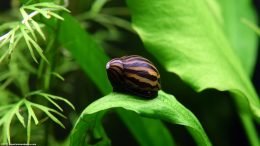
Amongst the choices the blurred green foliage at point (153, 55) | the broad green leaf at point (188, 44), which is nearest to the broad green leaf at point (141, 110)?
the blurred green foliage at point (153, 55)

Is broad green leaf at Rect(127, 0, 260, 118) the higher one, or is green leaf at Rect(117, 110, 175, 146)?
broad green leaf at Rect(127, 0, 260, 118)

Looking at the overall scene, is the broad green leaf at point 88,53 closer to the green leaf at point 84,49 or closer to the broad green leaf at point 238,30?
the green leaf at point 84,49

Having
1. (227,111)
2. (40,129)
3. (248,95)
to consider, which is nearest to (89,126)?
(248,95)

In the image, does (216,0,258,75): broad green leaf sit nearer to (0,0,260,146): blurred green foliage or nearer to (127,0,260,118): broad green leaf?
(0,0,260,146): blurred green foliage

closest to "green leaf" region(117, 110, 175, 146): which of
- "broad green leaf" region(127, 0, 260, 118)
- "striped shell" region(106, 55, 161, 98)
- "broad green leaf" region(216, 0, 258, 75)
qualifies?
"broad green leaf" region(127, 0, 260, 118)

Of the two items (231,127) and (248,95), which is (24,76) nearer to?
(248,95)

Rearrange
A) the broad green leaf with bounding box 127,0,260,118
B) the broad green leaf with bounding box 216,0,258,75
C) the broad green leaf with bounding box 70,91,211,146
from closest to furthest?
1. the broad green leaf with bounding box 70,91,211,146
2. the broad green leaf with bounding box 127,0,260,118
3. the broad green leaf with bounding box 216,0,258,75
